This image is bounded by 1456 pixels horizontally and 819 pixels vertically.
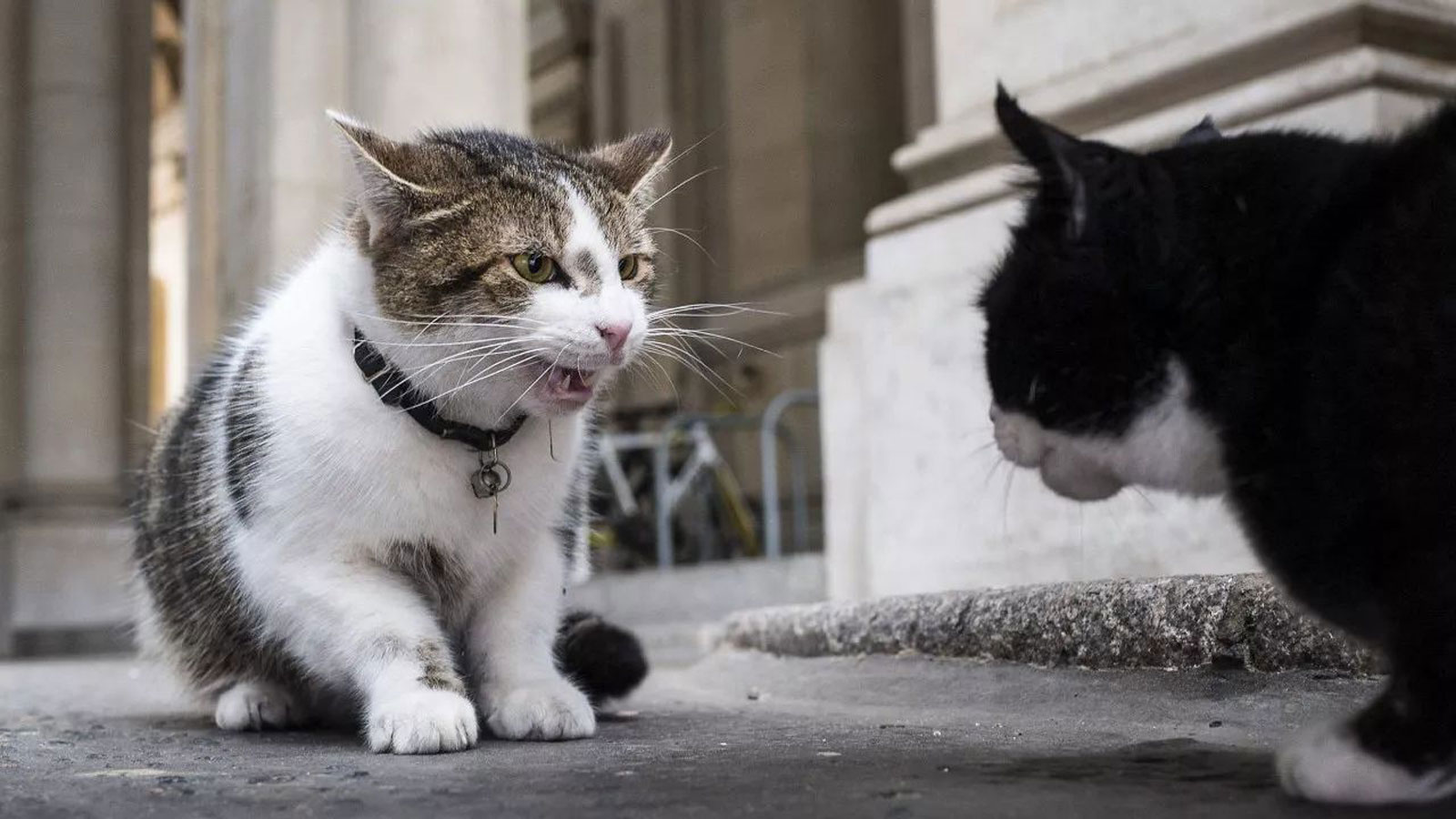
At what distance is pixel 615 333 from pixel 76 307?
11029 millimetres

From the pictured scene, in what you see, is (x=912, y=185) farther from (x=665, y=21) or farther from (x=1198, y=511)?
(x=665, y=21)

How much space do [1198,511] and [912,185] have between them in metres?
1.41

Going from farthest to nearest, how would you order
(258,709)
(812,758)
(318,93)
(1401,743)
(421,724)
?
(318,93)
(258,709)
(421,724)
(812,758)
(1401,743)

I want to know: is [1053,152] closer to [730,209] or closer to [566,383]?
[566,383]

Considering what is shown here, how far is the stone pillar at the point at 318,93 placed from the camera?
5227mm

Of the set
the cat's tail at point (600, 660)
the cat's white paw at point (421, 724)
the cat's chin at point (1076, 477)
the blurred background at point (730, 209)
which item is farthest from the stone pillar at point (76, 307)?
the cat's chin at point (1076, 477)

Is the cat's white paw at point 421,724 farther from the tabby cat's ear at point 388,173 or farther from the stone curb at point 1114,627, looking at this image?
the stone curb at point 1114,627

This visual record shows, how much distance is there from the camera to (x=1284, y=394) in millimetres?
1588

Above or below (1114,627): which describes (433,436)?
above

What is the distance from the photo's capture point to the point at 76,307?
12047 mm

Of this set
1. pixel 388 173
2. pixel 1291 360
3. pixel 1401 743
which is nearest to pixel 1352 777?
pixel 1401 743

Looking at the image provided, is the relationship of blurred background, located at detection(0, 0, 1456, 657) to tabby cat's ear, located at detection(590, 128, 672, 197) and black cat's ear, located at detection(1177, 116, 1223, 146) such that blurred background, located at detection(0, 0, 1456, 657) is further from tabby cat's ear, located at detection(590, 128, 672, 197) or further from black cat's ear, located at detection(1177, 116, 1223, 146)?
black cat's ear, located at detection(1177, 116, 1223, 146)

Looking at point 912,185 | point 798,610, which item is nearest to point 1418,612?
point 798,610

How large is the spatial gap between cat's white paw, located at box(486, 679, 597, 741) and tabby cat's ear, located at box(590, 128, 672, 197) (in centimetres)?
93
